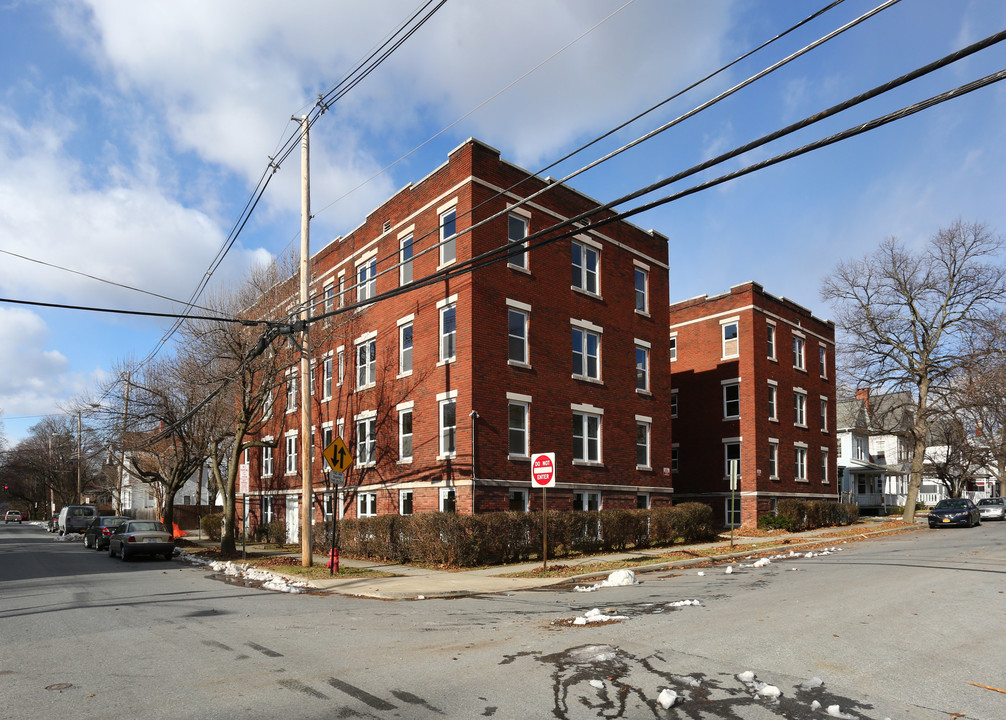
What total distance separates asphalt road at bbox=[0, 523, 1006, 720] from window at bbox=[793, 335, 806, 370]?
93.0 feet

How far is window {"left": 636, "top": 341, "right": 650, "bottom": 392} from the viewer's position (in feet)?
101

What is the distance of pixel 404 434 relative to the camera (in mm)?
26516

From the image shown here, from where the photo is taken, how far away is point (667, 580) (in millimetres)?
16547

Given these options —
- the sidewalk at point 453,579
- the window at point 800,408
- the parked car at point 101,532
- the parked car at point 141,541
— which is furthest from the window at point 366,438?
the window at point 800,408

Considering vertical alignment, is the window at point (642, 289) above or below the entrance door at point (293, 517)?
above

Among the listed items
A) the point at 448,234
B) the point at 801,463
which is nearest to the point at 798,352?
the point at 801,463

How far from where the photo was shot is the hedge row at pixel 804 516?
34.3 meters

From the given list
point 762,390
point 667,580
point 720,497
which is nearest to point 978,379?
point 762,390

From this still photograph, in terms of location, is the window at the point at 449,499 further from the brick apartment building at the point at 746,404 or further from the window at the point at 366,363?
the brick apartment building at the point at 746,404

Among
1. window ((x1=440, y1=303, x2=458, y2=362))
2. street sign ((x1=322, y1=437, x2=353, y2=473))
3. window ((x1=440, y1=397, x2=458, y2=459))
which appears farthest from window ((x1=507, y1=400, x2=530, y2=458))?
street sign ((x1=322, y1=437, x2=353, y2=473))

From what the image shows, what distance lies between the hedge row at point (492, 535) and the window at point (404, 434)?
322 centimetres

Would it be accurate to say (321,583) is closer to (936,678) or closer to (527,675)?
(527,675)

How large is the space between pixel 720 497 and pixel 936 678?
103 ft

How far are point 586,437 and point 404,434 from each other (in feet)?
22.3
